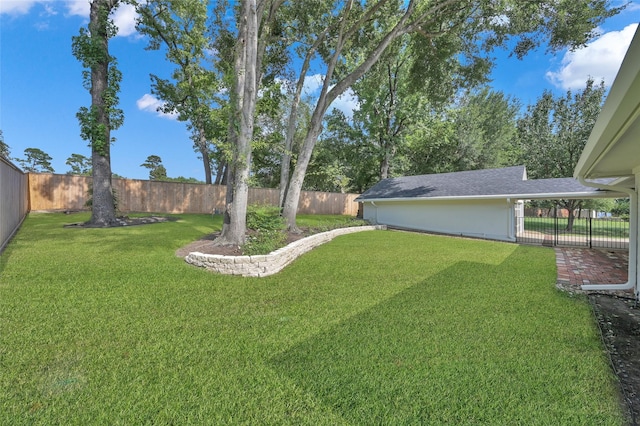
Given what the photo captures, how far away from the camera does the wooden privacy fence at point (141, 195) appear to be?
14562mm

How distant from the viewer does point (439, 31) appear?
10570 mm

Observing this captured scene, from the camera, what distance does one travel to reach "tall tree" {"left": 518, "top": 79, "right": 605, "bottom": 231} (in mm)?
16547

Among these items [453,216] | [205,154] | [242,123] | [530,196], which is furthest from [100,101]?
[530,196]

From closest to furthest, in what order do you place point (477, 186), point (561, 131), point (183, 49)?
point (477, 186) → point (183, 49) → point (561, 131)

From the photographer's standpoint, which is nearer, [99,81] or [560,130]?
[99,81]

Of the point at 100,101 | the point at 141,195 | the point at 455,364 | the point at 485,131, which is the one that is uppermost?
the point at 485,131

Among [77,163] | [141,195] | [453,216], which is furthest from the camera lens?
[77,163]

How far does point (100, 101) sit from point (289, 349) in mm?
11582

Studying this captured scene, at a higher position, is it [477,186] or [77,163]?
[77,163]

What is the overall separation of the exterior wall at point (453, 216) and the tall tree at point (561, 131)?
7.53 m

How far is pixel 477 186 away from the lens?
44.6 ft

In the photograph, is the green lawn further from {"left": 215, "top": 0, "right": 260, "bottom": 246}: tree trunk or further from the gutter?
the gutter

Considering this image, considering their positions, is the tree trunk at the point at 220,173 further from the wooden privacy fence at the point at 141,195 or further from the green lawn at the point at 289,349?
the green lawn at the point at 289,349

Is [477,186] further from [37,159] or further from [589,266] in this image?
[37,159]
